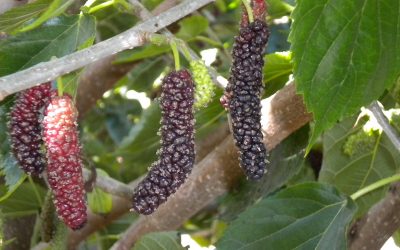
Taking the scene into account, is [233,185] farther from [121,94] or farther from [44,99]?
[121,94]

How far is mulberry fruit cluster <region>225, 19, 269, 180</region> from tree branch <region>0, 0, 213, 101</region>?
91 mm

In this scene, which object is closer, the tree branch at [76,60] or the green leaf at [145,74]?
the tree branch at [76,60]

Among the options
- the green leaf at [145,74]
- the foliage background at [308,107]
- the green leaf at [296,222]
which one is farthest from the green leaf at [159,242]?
the green leaf at [145,74]

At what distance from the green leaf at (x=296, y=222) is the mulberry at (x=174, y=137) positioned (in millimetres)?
224

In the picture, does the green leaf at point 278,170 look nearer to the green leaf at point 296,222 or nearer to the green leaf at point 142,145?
the green leaf at point 296,222

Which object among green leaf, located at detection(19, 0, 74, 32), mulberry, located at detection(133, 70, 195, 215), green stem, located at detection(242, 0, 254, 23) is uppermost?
green leaf, located at detection(19, 0, 74, 32)

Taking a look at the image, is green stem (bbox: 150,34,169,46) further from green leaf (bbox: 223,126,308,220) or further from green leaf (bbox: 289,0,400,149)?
green leaf (bbox: 223,126,308,220)

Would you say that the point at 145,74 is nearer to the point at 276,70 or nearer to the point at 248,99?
the point at 276,70

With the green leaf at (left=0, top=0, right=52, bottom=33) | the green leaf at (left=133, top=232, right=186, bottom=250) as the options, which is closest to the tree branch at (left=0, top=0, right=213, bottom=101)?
the green leaf at (left=0, top=0, right=52, bottom=33)

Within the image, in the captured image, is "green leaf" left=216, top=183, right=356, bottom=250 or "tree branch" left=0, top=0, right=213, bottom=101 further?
"green leaf" left=216, top=183, right=356, bottom=250

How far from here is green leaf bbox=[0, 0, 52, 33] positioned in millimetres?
1012

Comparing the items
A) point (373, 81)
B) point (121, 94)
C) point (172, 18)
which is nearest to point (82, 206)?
point (172, 18)

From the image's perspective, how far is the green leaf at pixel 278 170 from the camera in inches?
53.6

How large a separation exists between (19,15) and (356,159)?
25.7 inches
